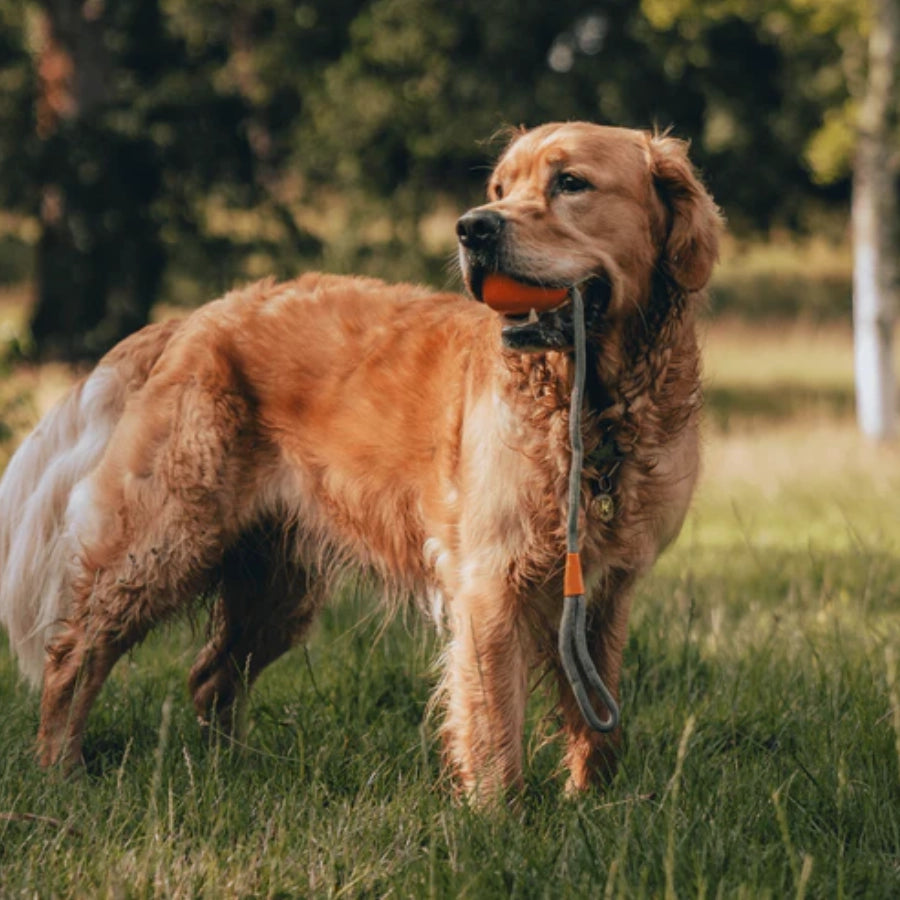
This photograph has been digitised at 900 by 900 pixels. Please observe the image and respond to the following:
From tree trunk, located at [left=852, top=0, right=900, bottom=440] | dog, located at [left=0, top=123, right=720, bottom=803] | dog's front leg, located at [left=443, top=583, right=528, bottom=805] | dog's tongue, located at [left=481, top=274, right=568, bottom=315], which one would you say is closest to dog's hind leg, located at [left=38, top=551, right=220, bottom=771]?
dog, located at [left=0, top=123, right=720, bottom=803]

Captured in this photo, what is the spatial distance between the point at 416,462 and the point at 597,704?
82 cm

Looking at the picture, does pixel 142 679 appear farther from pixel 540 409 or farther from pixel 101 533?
pixel 540 409

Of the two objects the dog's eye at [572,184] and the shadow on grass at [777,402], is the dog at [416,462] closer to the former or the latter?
the dog's eye at [572,184]

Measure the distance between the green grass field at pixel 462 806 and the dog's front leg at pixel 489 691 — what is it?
0.11 metres

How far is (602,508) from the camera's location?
11.3 ft

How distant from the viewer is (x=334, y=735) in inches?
148

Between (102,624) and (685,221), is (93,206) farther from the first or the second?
(685,221)

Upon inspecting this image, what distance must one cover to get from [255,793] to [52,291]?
11.1 metres

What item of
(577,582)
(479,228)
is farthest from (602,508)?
(479,228)

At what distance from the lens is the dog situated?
3445 mm

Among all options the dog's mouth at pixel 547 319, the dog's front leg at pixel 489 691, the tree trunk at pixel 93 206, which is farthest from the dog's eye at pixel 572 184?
the tree trunk at pixel 93 206

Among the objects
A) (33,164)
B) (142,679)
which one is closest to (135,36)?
(33,164)

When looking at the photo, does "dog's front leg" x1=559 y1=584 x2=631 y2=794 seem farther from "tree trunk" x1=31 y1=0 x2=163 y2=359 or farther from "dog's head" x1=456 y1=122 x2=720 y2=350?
"tree trunk" x1=31 y1=0 x2=163 y2=359

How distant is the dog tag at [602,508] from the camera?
3.43 meters
